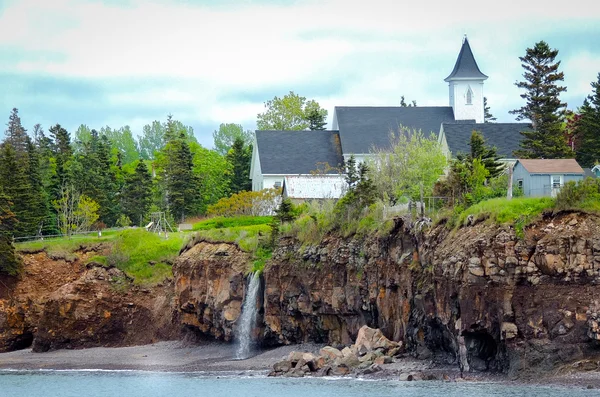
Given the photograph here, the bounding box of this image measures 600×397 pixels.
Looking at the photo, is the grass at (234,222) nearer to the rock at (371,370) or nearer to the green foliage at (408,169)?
the green foliage at (408,169)

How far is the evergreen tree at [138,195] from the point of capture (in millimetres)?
113125

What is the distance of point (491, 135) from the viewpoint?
98.4 meters

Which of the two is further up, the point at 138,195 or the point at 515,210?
the point at 138,195

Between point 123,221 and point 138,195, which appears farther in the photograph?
point 138,195

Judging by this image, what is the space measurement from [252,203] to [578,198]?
50853 millimetres

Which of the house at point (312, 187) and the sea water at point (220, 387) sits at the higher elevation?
the house at point (312, 187)

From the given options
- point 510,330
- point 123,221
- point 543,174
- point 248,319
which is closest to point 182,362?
point 248,319

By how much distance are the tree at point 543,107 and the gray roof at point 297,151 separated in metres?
21.6

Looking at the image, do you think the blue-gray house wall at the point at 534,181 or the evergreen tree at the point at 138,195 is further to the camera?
the evergreen tree at the point at 138,195

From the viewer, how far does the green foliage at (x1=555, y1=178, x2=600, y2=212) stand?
176 ft

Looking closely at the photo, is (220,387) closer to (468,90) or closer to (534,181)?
(534,181)

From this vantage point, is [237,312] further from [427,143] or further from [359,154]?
[359,154]

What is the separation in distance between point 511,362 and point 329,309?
1932 cm

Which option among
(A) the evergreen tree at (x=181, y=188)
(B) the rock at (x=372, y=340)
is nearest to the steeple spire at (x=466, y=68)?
(A) the evergreen tree at (x=181, y=188)
